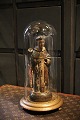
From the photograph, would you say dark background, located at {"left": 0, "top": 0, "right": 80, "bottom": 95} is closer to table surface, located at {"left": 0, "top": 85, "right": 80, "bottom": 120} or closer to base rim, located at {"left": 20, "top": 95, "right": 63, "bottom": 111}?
table surface, located at {"left": 0, "top": 85, "right": 80, "bottom": 120}

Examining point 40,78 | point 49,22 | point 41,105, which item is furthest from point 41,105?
point 49,22

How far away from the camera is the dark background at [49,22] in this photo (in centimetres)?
116

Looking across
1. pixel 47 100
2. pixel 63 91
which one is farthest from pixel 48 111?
pixel 63 91

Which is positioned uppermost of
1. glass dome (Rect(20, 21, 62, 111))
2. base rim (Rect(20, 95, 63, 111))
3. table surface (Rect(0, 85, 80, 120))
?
glass dome (Rect(20, 21, 62, 111))

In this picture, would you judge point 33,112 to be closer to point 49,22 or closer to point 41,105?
point 41,105

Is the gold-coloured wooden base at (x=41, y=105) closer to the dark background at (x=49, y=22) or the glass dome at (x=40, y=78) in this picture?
the glass dome at (x=40, y=78)

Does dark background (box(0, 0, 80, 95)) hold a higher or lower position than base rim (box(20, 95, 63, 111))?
higher

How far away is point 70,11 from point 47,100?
523mm

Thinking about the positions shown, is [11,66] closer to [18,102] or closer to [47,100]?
[18,102]

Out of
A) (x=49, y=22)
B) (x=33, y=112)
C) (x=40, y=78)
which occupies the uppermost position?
(x=49, y=22)

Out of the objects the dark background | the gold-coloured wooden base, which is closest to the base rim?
the gold-coloured wooden base

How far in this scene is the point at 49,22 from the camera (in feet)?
4.00

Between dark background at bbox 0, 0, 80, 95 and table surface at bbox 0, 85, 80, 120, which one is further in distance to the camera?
dark background at bbox 0, 0, 80, 95

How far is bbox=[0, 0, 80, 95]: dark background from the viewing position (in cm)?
116
